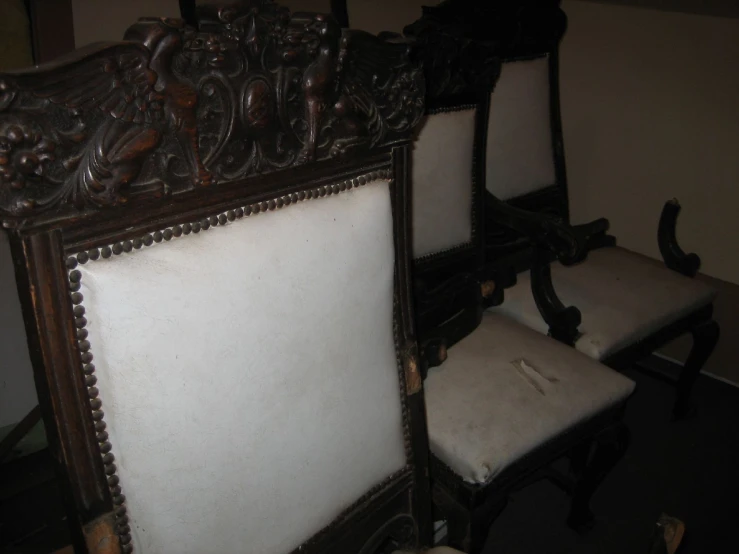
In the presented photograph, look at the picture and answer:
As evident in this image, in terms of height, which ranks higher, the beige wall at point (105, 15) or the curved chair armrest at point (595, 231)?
the beige wall at point (105, 15)

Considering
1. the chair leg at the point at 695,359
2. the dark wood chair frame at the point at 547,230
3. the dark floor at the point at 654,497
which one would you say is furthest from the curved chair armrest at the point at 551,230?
the dark floor at the point at 654,497

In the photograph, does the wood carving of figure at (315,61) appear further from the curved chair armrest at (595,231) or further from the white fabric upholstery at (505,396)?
the curved chair armrest at (595,231)

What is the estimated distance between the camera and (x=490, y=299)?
155 cm

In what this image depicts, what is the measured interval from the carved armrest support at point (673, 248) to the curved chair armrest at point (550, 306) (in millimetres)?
525

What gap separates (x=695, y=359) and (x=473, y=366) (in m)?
0.96

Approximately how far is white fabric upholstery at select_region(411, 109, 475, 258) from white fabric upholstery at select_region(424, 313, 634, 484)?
248mm

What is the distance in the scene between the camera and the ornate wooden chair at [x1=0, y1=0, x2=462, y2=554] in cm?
50

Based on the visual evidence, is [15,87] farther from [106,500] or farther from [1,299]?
[1,299]

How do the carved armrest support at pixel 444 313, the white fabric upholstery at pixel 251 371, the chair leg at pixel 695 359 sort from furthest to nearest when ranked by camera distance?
1. the chair leg at pixel 695 359
2. the carved armrest support at pixel 444 313
3. the white fabric upholstery at pixel 251 371

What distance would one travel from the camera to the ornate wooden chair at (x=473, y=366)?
3.69ft

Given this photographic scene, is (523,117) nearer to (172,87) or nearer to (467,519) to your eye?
(467,519)

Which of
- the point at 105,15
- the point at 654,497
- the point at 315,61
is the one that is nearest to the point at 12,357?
the point at 105,15

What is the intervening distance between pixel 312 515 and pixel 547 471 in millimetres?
908

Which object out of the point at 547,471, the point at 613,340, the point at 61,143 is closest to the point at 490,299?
the point at 613,340
